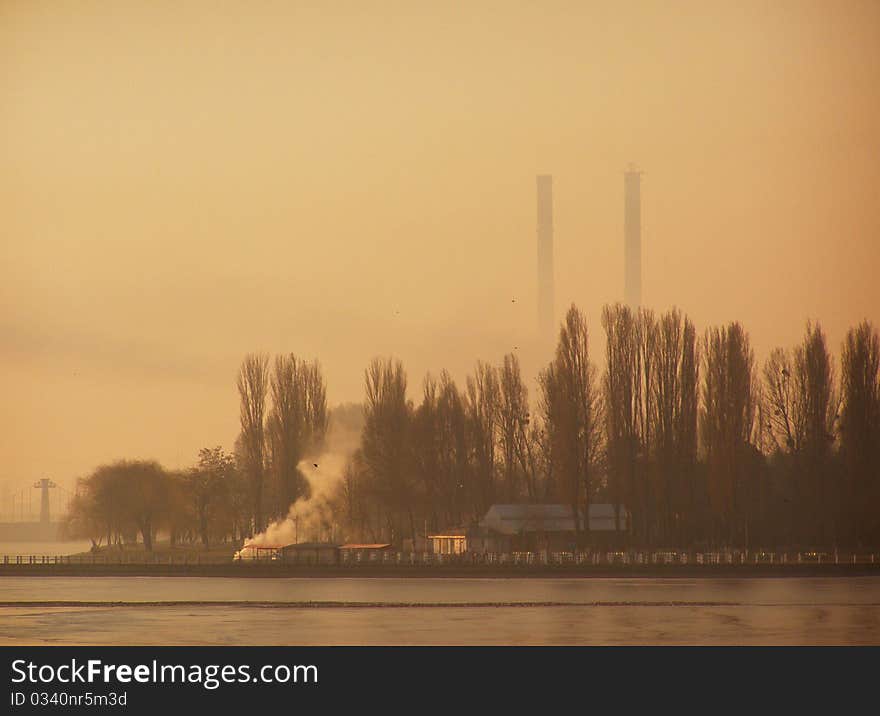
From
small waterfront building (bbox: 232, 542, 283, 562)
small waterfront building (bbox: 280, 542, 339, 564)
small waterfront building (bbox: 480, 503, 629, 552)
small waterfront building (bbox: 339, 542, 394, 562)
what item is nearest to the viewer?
small waterfront building (bbox: 339, 542, 394, 562)

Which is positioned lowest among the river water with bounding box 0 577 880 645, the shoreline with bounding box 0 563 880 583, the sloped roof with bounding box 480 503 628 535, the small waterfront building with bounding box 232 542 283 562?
the shoreline with bounding box 0 563 880 583

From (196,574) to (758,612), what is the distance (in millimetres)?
31840

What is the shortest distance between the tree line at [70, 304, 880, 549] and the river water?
10428 millimetres

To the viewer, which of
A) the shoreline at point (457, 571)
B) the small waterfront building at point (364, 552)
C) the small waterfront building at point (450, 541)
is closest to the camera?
the shoreline at point (457, 571)

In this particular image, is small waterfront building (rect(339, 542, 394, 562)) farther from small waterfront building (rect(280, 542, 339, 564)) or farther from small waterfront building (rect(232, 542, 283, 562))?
small waterfront building (rect(232, 542, 283, 562))

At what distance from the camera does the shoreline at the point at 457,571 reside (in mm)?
56500

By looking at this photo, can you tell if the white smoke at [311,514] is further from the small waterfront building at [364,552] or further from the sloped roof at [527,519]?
the sloped roof at [527,519]

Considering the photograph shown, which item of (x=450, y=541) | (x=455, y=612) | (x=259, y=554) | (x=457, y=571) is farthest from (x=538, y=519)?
(x=455, y=612)

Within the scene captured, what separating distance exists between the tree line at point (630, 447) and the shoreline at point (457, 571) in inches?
234

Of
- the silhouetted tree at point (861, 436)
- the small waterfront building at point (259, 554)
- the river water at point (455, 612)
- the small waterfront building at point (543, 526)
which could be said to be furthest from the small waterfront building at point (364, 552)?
the silhouetted tree at point (861, 436)

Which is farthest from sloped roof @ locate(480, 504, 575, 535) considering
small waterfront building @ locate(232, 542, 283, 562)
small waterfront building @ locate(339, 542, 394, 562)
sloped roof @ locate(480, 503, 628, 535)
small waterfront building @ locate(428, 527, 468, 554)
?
small waterfront building @ locate(232, 542, 283, 562)

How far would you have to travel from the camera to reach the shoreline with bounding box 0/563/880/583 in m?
56.5
